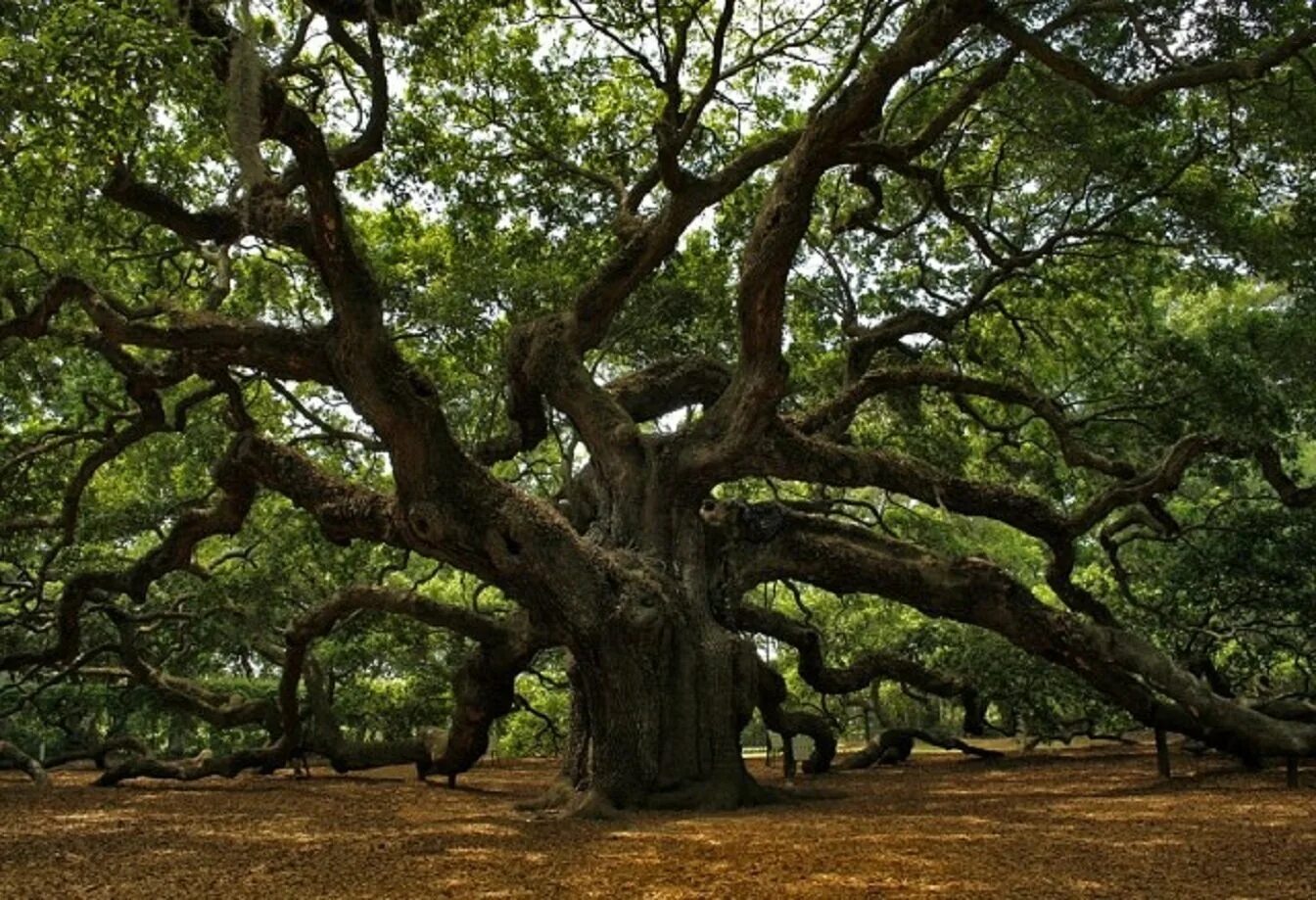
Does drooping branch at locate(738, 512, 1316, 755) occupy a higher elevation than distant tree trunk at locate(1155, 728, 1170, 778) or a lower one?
higher

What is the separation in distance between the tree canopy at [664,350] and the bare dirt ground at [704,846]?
1107 mm

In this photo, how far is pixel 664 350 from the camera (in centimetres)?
1309

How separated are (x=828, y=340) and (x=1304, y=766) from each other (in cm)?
681

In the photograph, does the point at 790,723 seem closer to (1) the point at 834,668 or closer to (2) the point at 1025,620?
(1) the point at 834,668


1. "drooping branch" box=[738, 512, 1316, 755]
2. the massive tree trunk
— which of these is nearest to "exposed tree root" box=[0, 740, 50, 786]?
the massive tree trunk

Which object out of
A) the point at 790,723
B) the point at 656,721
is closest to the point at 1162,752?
the point at 790,723

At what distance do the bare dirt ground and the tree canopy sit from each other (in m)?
1.11

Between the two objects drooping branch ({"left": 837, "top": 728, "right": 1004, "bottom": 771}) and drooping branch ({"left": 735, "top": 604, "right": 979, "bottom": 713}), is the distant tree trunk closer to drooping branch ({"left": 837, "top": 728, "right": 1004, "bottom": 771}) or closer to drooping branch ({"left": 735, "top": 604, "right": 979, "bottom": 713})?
drooping branch ({"left": 735, "top": 604, "right": 979, "bottom": 713})

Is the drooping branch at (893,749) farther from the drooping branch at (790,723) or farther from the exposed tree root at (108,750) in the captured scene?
the exposed tree root at (108,750)

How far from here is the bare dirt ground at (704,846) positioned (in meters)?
4.58

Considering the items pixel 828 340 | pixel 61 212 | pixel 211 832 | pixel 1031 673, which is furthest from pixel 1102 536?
pixel 61 212

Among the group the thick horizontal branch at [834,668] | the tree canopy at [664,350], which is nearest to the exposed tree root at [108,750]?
the tree canopy at [664,350]

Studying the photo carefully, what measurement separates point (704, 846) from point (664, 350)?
8.23 meters

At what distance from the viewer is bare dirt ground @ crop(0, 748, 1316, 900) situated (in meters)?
4.58
